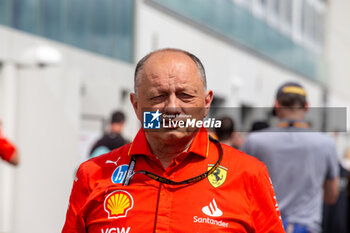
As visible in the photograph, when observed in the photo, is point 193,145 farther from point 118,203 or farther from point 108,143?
point 108,143

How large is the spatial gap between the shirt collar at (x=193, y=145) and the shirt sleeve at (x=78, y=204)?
223mm

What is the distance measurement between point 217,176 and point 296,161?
227 centimetres

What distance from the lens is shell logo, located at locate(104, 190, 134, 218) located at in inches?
103

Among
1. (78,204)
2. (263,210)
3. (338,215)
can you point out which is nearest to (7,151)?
(78,204)

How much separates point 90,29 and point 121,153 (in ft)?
37.0

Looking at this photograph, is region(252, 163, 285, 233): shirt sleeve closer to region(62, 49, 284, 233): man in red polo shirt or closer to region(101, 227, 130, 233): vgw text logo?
region(62, 49, 284, 233): man in red polo shirt

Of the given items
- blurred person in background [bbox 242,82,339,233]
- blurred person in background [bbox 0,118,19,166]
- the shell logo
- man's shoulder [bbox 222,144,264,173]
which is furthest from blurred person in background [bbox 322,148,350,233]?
the shell logo

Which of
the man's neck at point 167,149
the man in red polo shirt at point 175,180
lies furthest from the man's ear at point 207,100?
the man's neck at point 167,149

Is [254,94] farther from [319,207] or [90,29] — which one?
[319,207]

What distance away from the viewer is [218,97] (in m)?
20.5

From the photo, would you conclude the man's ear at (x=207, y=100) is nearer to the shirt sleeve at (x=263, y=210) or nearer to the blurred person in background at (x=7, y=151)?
the shirt sleeve at (x=263, y=210)

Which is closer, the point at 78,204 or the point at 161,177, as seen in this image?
the point at 161,177

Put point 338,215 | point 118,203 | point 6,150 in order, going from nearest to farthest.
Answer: point 118,203 → point 6,150 → point 338,215

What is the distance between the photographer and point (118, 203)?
8.64 feet
